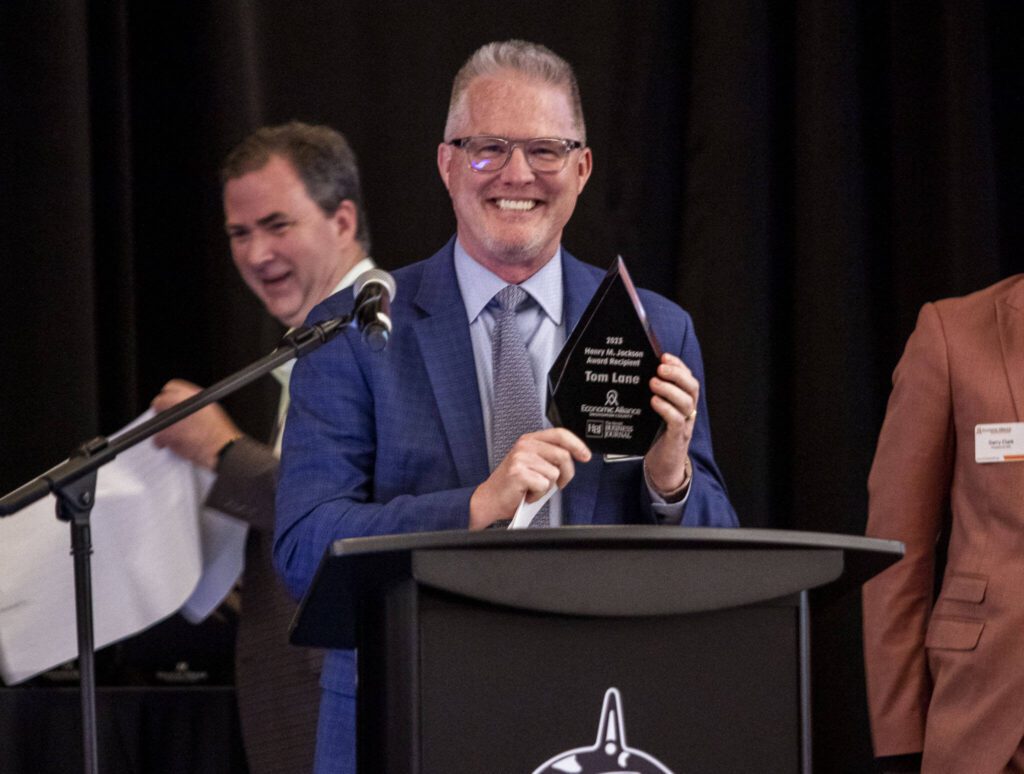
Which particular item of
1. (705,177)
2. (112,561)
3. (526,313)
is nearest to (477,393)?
(526,313)

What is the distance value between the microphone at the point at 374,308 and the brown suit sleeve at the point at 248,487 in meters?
0.96

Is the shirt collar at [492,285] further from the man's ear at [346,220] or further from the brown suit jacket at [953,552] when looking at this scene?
the man's ear at [346,220]

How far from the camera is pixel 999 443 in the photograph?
2.13 m

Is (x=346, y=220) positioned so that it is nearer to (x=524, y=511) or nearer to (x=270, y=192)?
(x=270, y=192)

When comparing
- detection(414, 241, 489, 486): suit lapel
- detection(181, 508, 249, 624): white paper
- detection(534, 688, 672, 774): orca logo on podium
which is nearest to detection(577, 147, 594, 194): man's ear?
detection(414, 241, 489, 486): suit lapel

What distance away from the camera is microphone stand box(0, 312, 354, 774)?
175cm

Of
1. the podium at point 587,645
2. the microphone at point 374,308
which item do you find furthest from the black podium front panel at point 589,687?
the microphone at point 374,308

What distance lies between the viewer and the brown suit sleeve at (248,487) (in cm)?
267

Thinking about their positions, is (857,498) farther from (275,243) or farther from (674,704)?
(674,704)

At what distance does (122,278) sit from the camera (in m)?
3.10

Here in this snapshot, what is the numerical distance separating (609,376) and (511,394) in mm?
359

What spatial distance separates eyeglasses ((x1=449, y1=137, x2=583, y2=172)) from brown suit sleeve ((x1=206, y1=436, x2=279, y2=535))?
0.91 metres

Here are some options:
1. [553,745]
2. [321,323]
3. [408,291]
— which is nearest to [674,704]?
[553,745]

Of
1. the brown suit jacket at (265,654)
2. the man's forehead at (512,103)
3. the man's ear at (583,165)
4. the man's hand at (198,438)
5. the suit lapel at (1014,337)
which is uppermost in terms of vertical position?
the man's forehead at (512,103)
